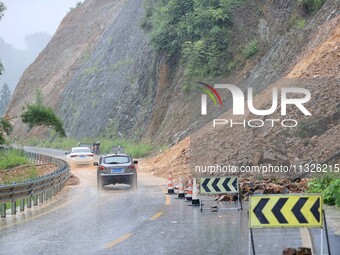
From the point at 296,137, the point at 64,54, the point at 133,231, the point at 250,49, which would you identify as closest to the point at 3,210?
the point at 133,231

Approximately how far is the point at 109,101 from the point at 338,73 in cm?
4585

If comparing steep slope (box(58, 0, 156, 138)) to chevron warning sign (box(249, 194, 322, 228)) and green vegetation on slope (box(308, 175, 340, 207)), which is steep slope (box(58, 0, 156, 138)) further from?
chevron warning sign (box(249, 194, 322, 228))

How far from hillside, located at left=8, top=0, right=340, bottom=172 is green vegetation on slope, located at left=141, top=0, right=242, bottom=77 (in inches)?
26.3

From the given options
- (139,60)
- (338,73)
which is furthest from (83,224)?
(139,60)

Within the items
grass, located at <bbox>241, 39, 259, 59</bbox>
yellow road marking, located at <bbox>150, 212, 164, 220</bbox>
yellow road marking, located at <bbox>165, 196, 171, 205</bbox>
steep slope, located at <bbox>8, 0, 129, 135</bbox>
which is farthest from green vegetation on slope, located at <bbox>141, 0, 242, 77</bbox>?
steep slope, located at <bbox>8, 0, 129, 135</bbox>

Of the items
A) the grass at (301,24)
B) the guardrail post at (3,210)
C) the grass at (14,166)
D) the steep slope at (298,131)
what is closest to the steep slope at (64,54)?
the grass at (14,166)

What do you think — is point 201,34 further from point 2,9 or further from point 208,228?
point 208,228

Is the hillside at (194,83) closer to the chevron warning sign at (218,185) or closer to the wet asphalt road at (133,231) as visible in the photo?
the chevron warning sign at (218,185)

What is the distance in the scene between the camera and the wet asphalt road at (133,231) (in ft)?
42.5

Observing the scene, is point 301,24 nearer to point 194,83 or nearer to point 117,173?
point 194,83

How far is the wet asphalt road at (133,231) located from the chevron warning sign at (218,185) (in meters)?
0.60

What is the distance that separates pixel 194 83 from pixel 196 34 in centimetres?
419

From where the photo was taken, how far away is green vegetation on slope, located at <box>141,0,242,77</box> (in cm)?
5303

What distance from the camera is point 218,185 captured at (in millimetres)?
20969
